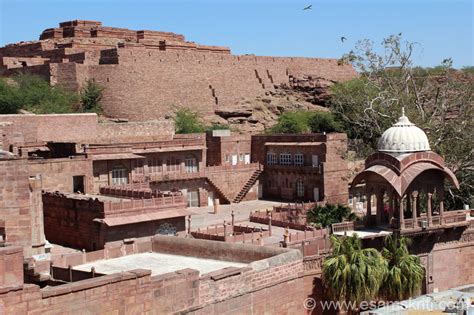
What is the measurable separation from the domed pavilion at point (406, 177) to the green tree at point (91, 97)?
2726cm

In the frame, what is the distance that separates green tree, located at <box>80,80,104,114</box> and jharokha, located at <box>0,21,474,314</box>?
2.23 ft

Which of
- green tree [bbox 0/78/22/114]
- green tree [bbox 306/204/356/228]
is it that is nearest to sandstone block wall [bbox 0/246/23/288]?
green tree [bbox 306/204/356/228]

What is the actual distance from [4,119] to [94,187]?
7.04 meters

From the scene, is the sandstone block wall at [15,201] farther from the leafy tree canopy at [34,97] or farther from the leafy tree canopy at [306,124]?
the leafy tree canopy at [306,124]

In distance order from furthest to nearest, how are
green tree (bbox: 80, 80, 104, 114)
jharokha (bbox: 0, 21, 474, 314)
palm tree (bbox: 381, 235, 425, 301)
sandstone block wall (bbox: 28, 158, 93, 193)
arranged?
green tree (bbox: 80, 80, 104, 114), sandstone block wall (bbox: 28, 158, 93, 193), palm tree (bbox: 381, 235, 425, 301), jharokha (bbox: 0, 21, 474, 314)

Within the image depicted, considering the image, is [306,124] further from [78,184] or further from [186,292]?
[186,292]

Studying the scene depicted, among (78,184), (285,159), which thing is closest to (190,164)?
(285,159)

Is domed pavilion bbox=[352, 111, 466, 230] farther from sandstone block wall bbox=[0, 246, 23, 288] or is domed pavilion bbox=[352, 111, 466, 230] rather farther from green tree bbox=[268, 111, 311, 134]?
green tree bbox=[268, 111, 311, 134]

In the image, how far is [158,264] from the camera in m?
17.4

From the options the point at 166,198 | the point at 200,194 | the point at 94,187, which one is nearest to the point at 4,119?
the point at 94,187

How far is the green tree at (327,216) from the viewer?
28047 millimetres

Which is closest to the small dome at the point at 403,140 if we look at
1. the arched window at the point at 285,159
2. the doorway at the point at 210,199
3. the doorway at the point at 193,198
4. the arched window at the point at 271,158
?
the doorway at the point at 193,198

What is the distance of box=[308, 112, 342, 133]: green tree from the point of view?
5054 cm

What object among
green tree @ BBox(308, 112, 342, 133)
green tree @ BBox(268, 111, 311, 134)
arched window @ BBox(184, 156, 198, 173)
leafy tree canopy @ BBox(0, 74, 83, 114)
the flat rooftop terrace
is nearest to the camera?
the flat rooftop terrace
